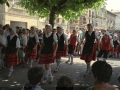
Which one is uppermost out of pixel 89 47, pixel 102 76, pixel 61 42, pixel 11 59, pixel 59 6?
pixel 59 6

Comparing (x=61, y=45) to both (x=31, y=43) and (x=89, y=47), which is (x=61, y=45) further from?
(x=89, y=47)

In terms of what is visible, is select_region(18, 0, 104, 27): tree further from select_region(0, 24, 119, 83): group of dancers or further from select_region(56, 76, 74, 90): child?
select_region(56, 76, 74, 90): child

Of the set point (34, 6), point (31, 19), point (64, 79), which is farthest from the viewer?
point (31, 19)

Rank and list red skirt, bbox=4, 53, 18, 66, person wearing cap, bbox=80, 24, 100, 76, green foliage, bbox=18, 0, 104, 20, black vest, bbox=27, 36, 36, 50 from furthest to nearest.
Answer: green foliage, bbox=18, 0, 104, 20 < black vest, bbox=27, 36, 36, 50 < person wearing cap, bbox=80, 24, 100, 76 < red skirt, bbox=4, 53, 18, 66

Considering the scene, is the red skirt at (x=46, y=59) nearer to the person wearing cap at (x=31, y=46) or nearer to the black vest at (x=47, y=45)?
the black vest at (x=47, y=45)

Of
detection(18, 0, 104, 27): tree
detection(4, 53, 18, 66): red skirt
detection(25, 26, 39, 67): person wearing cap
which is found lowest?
detection(4, 53, 18, 66): red skirt

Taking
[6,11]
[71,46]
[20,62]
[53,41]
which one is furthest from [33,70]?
[6,11]

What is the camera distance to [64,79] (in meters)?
2.61

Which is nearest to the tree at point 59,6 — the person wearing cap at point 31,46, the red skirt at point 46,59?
the person wearing cap at point 31,46

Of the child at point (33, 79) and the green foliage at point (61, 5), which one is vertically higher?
the green foliage at point (61, 5)

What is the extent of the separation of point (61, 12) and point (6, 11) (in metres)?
13.4

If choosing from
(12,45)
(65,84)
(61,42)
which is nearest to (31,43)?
(61,42)

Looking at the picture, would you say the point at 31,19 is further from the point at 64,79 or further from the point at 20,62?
the point at 64,79

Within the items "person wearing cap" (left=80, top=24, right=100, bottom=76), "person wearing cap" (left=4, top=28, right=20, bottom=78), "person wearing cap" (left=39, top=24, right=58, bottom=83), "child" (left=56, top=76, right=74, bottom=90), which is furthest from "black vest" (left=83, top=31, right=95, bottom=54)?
"child" (left=56, top=76, right=74, bottom=90)
